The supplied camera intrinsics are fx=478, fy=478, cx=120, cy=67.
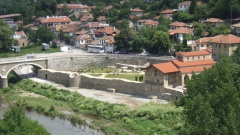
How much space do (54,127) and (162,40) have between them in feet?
64.0

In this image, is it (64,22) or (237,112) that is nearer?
(237,112)

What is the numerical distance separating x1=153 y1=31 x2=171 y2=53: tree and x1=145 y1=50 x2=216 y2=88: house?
836 cm

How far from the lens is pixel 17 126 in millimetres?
23000

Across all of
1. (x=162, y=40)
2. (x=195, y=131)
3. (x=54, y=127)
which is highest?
(x=162, y=40)

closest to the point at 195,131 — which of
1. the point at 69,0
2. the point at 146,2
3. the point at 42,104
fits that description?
the point at 42,104

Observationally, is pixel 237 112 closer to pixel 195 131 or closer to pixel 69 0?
pixel 195 131

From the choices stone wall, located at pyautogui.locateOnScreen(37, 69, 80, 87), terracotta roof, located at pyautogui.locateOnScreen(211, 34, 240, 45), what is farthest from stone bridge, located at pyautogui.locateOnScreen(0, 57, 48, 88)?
terracotta roof, located at pyautogui.locateOnScreen(211, 34, 240, 45)

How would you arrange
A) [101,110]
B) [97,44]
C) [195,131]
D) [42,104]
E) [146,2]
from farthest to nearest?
[146,2] < [97,44] < [42,104] < [101,110] < [195,131]

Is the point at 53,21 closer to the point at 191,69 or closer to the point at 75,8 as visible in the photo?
the point at 75,8

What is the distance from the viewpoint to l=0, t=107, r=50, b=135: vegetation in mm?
22659

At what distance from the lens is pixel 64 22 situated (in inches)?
2825

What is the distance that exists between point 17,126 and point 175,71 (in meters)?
18.8

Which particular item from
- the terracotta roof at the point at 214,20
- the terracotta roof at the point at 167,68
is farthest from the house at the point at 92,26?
the terracotta roof at the point at 167,68

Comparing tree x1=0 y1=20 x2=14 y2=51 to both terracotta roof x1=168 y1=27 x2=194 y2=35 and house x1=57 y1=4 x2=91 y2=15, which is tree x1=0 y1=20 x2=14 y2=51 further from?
house x1=57 y1=4 x2=91 y2=15
